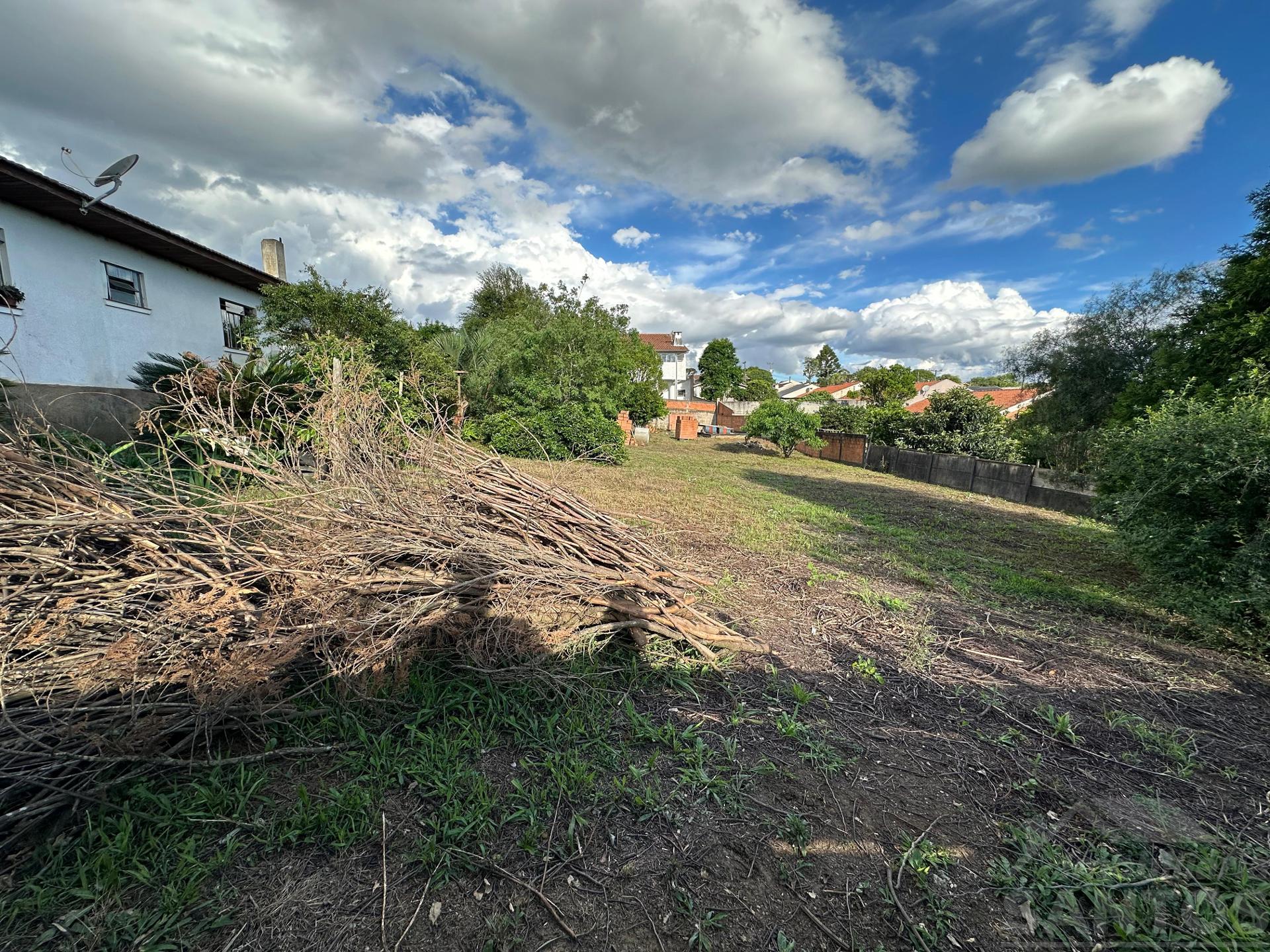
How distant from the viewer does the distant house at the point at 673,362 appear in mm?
54688

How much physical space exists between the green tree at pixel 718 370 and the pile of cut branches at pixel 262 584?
2032 inches

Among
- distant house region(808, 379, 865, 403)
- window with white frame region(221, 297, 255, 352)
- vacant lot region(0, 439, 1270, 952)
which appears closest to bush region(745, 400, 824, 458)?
vacant lot region(0, 439, 1270, 952)

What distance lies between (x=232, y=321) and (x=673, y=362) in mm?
45865

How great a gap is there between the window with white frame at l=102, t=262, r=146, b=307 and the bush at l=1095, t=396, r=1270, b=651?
54.4 ft

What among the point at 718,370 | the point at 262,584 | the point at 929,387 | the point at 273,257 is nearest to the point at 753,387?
the point at 718,370

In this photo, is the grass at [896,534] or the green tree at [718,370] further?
the green tree at [718,370]

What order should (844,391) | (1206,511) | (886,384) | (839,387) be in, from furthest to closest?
(839,387)
(844,391)
(886,384)
(1206,511)

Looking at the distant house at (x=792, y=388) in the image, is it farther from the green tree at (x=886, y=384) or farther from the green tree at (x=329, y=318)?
the green tree at (x=329, y=318)

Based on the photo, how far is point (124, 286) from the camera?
10.1 meters

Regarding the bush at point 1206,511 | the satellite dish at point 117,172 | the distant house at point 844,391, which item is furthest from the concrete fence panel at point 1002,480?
the distant house at point 844,391

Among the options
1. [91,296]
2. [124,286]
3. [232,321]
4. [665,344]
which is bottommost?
[91,296]

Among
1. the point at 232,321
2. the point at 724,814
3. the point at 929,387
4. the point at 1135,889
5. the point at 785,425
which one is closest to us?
the point at 1135,889

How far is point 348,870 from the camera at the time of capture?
1.76 m

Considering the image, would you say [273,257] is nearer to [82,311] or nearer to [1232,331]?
[82,311]
